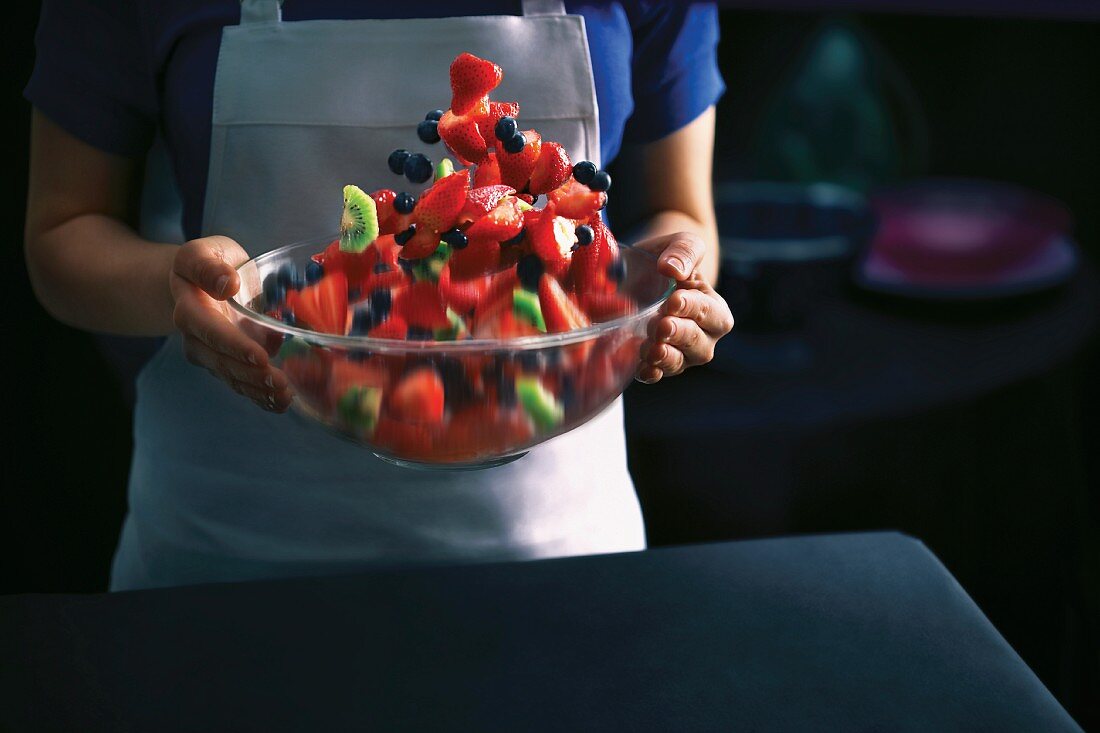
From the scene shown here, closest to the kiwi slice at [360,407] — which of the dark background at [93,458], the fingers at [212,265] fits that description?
the fingers at [212,265]

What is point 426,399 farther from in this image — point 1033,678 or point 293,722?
point 1033,678

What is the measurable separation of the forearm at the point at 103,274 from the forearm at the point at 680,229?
38cm

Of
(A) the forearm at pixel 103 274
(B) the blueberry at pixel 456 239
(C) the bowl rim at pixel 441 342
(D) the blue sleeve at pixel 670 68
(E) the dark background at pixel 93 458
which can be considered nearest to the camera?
(C) the bowl rim at pixel 441 342

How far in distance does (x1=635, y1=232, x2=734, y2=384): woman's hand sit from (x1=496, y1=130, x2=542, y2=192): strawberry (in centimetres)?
10

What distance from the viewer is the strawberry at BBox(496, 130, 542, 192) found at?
750 millimetres

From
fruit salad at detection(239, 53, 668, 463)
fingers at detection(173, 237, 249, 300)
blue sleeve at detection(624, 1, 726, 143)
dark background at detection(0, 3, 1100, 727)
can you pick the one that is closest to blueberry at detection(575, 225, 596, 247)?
fruit salad at detection(239, 53, 668, 463)

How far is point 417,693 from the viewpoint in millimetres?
656

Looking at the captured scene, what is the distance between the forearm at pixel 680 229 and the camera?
38.4 inches

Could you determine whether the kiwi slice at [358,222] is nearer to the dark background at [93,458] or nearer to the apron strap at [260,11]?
the apron strap at [260,11]

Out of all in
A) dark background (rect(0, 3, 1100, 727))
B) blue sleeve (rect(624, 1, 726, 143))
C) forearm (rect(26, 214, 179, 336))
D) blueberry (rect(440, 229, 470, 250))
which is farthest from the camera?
dark background (rect(0, 3, 1100, 727))

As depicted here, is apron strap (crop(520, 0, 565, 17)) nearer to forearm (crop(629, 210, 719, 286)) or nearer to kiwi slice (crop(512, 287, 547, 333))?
forearm (crop(629, 210, 719, 286))

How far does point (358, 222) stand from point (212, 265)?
0.29 feet

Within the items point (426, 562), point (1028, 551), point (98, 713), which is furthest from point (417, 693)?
point (1028, 551)

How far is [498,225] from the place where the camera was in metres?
0.69
